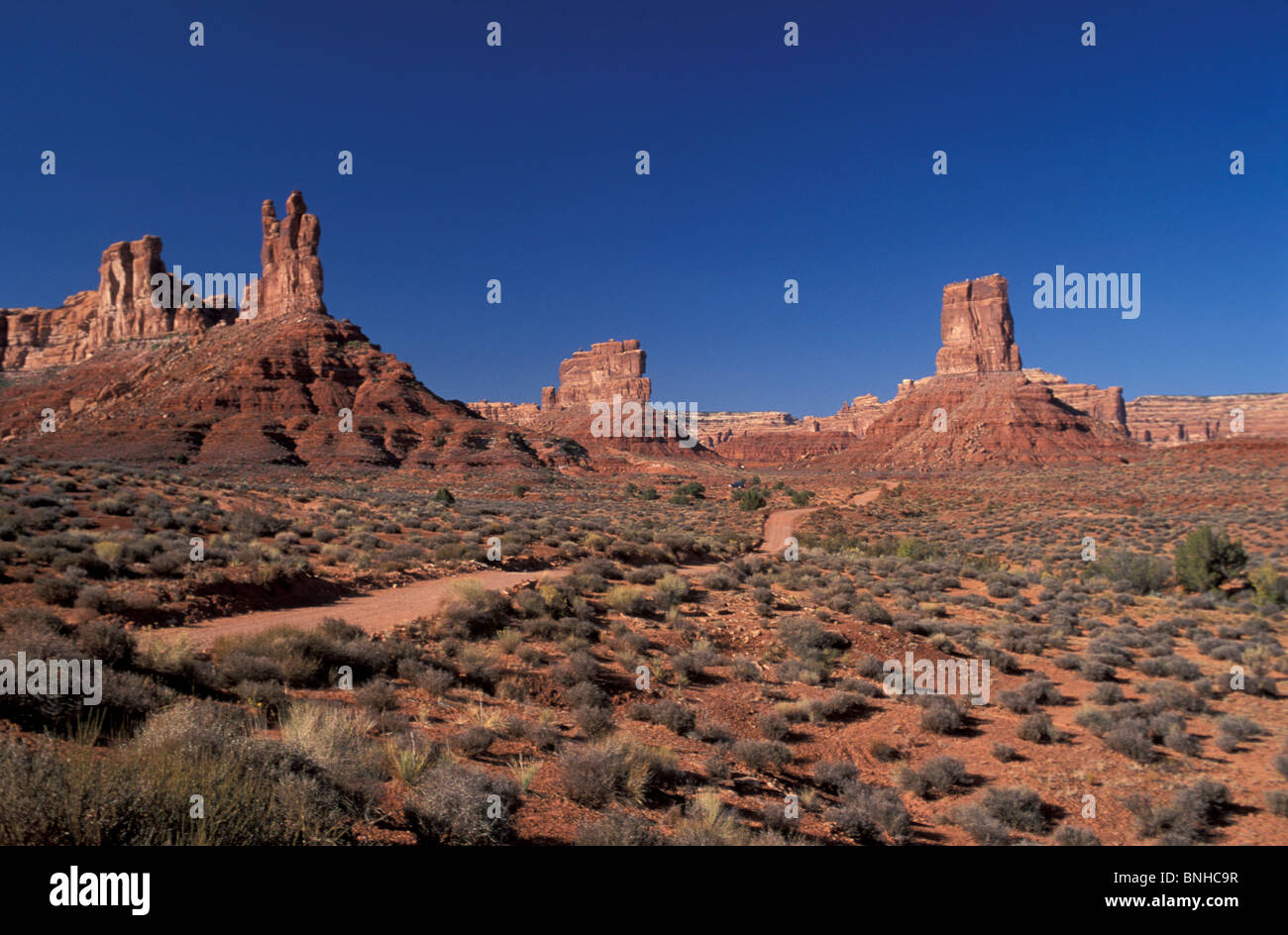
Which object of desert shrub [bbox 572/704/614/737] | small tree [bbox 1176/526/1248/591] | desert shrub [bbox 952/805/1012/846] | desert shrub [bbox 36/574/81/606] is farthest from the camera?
small tree [bbox 1176/526/1248/591]

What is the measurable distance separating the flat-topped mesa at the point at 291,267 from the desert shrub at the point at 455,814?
95922 millimetres

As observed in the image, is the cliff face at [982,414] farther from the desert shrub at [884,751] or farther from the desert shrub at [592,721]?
the desert shrub at [592,721]

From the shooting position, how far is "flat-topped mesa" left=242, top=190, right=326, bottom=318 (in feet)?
283

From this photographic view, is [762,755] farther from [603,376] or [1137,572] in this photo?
[603,376]

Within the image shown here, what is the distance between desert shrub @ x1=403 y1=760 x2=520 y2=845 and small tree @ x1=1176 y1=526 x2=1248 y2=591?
73.3 feet

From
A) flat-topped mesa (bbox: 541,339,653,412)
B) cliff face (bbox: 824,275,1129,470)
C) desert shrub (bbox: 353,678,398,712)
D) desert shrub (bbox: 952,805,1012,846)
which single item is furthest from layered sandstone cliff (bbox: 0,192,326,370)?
desert shrub (bbox: 952,805,1012,846)

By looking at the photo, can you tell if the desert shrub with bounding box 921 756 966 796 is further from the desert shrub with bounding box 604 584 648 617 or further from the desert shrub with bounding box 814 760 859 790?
the desert shrub with bounding box 604 584 648 617

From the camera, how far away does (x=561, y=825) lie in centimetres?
501

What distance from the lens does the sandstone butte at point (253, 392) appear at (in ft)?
193

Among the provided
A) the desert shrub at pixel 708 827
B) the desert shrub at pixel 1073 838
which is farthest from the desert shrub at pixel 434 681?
the desert shrub at pixel 1073 838

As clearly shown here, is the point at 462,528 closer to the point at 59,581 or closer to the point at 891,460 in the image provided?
the point at 59,581

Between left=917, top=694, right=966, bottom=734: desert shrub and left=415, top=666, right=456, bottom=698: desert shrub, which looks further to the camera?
left=917, top=694, right=966, bottom=734: desert shrub

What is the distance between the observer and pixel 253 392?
221ft

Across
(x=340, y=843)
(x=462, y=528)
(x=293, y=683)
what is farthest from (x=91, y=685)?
(x=462, y=528)
